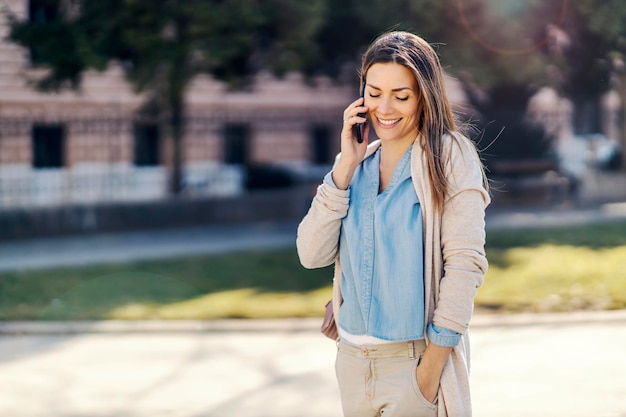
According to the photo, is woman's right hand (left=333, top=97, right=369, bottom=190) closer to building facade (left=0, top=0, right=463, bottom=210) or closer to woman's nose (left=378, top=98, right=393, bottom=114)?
woman's nose (left=378, top=98, right=393, bottom=114)

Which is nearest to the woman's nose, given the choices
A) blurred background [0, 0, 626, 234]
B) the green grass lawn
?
the green grass lawn

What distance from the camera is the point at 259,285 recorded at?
10.7 m

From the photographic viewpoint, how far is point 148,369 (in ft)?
23.1

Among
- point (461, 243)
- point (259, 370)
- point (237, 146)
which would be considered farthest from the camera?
point (237, 146)

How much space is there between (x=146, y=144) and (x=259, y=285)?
Answer: 52.1 ft

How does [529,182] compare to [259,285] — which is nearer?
[259,285]

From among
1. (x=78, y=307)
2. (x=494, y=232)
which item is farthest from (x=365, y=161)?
(x=494, y=232)

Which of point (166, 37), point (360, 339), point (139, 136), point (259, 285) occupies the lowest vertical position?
point (259, 285)

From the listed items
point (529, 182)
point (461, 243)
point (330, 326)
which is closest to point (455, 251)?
point (461, 243)

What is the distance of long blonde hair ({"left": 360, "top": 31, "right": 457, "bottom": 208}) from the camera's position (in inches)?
116

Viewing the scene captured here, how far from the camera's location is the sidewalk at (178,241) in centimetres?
1351

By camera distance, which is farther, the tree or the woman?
the tree

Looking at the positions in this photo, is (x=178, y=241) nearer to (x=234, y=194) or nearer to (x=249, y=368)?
(x=234, y=194)

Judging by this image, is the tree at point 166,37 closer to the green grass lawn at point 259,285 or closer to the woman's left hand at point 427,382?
the green grass lawn at point 259,285
